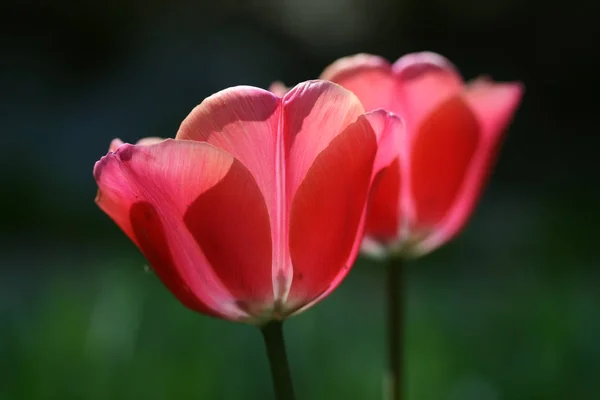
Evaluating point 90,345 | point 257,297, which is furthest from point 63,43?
point 257,297

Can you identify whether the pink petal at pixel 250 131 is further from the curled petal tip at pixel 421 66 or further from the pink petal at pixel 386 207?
the curled petal tip at pixel 421 66

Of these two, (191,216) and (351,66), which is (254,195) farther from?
(351,66)

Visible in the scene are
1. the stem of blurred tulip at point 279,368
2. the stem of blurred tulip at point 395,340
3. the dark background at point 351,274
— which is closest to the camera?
the stem of blurred tulip at point 279,368

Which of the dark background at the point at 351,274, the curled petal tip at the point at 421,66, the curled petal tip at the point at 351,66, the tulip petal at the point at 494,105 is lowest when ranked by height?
the dark background at the point at 351,274

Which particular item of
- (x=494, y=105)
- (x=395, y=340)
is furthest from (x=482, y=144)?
(x=395, y=340)

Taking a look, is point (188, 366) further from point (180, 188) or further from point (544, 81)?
point (544, 81)

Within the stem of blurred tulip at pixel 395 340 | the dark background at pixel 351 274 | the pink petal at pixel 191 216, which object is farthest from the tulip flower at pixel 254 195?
the dark background at pixel 351 274

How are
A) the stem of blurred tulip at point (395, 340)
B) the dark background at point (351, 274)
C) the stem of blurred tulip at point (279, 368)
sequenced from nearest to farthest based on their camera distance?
1. the stem of blurred tulip at point (279, 368)
2. the stem of blurred tulip at point (395, 340)
3. the dark background at point (351, 274)

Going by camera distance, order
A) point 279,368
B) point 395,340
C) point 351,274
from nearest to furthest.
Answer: point 279,368 → point 395,340 → point 351,274

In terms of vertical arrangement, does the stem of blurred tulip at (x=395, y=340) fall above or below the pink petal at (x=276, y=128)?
below
